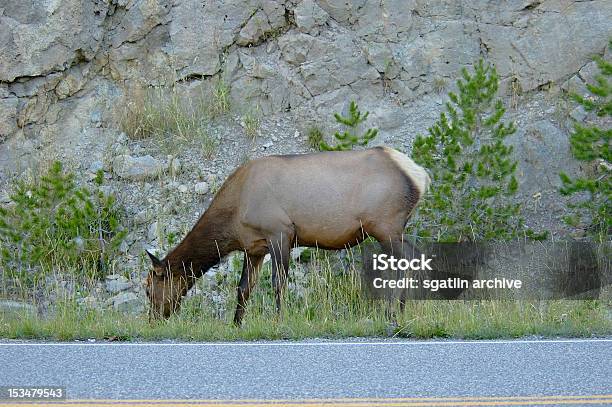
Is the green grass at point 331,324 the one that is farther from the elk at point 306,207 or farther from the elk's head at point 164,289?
the elk at point 306,207

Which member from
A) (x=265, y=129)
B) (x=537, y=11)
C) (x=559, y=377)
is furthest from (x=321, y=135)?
(x=559, y=377)

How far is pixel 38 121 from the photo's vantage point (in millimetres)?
18516

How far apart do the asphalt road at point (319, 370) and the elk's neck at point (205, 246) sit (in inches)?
155

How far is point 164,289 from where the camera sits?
458 inches

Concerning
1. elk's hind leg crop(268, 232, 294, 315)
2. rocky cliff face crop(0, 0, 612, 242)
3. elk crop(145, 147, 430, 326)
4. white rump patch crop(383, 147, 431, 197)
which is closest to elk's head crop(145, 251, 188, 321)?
elk crop(145, 147, 430, 326)

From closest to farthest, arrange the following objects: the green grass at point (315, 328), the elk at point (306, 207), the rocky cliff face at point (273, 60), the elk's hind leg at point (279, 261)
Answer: the green grass at point (315, 328) → the elk's hind leg at point (279, 261) → the elk at point (306, 207) → the rocky cliff face at point (273, 60)

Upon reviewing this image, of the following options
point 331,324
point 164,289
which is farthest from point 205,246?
point 331,324

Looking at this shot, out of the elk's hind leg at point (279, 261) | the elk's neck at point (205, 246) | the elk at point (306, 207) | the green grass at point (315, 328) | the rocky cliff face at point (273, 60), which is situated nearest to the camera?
the green grass at point (315, 328)

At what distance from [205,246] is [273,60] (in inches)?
320

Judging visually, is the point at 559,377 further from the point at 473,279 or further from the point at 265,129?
the point at 265,129

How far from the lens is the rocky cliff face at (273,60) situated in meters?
18.2

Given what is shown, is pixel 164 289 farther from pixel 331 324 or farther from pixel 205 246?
pixel 331 324

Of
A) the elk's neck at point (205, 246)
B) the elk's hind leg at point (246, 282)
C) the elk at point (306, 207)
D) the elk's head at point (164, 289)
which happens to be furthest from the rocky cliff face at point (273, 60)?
the elk's hind leg at point (246, 282)

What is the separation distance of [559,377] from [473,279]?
894cm
